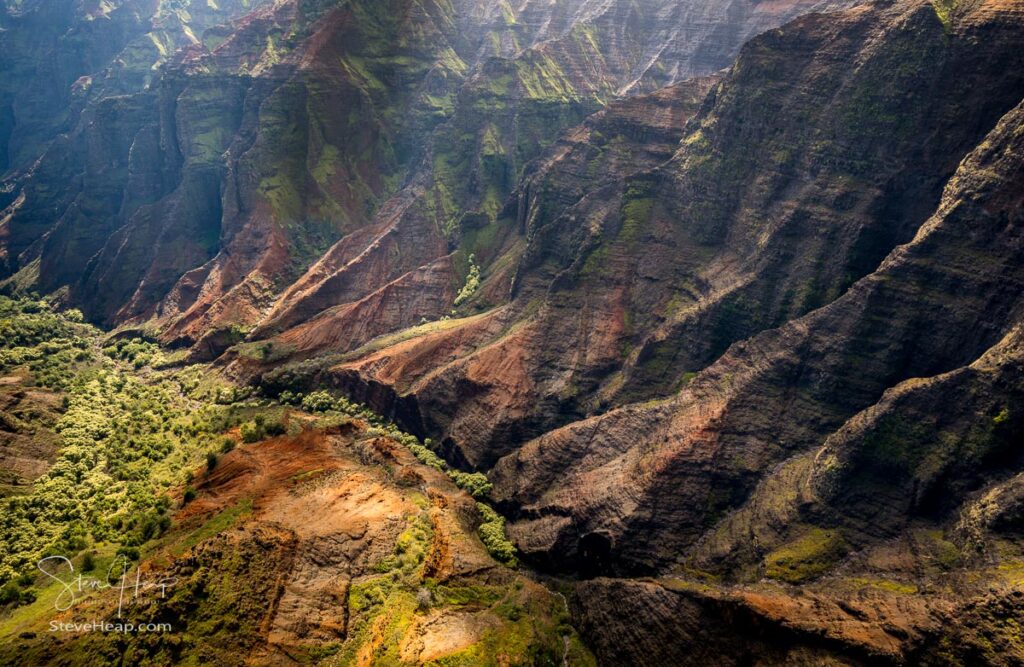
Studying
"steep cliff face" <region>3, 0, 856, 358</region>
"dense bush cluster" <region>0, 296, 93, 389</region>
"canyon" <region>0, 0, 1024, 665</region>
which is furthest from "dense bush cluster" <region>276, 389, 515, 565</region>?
"dense bush cluster" <region>0, 296, 93, 389</region>

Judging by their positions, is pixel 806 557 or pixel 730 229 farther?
pixel 730 229

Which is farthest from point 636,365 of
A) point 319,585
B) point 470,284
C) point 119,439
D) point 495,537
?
point 119,439

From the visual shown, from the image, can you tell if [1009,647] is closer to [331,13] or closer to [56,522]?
[56,522]

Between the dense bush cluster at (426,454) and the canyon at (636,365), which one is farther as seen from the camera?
the dense bush cluster at (426,454)

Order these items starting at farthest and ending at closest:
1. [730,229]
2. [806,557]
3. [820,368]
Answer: [730,229]
[820,368]
[806,557]

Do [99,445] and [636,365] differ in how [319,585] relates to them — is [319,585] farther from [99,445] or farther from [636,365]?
[99,445]

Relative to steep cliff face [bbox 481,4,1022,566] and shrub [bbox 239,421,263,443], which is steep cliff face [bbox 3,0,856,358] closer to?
shrub [bbox 239,421,263,443]

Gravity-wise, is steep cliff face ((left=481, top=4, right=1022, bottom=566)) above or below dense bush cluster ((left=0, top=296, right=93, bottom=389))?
above

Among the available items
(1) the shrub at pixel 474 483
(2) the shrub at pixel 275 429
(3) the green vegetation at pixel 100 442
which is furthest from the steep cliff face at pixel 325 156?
(1) the shrub at pixel 474 483

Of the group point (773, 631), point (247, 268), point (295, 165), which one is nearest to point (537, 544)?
point (773, 631)

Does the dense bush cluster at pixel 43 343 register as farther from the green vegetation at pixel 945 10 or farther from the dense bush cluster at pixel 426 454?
the green vegetation at pixel 945 10
